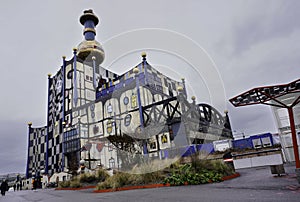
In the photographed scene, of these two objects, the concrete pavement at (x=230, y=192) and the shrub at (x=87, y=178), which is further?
the shrub at (x=87, y=178)

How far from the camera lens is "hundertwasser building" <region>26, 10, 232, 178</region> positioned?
20750 millimetres

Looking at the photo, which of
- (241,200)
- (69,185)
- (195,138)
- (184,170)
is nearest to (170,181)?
(184,170)

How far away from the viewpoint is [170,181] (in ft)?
28.0

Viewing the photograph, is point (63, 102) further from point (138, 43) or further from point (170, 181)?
point (170, 181)

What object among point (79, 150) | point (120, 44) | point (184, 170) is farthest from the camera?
point (79, 150)

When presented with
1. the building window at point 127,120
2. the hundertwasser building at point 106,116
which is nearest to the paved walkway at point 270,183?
the hundertwasser building at point 106,116

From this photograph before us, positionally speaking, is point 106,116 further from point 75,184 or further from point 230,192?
point 230,192

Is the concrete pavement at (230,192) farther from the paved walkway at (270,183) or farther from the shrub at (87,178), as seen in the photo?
the shrub at (87,178)

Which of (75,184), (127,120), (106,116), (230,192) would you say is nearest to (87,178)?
(75,184)

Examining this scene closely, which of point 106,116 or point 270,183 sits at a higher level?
point 106,116

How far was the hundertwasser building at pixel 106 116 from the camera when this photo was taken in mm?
20750

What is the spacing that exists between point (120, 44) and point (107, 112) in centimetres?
1664

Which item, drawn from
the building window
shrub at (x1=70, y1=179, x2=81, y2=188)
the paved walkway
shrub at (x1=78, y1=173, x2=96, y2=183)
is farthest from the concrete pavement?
the building window

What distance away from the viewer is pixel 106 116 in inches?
1133
